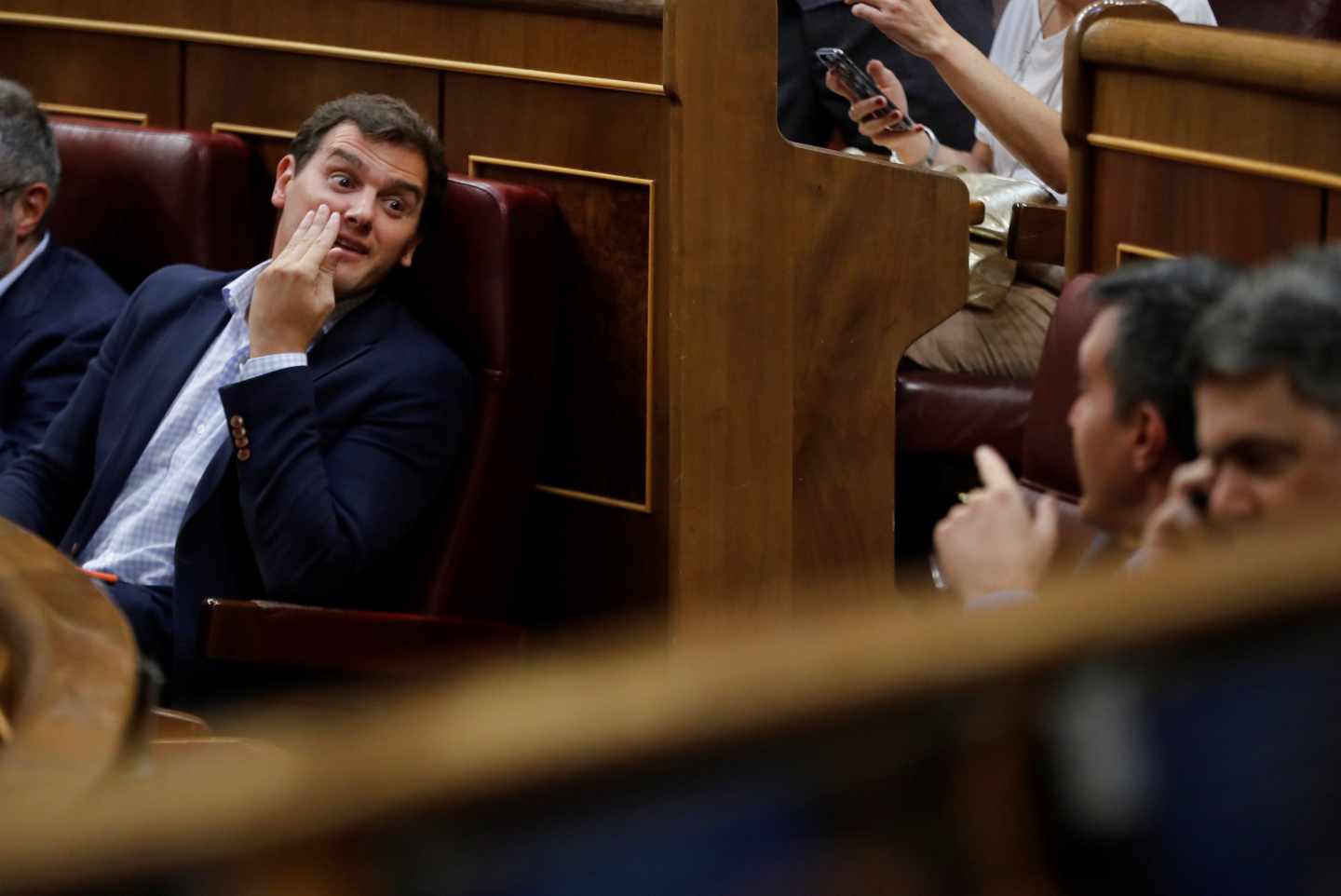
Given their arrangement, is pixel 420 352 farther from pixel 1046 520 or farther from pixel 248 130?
pixel 1046 520

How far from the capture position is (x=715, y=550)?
6.07 ft

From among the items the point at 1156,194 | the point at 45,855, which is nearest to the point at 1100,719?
the point at 45,855

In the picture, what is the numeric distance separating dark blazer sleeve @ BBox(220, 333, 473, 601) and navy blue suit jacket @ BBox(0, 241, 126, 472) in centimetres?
46

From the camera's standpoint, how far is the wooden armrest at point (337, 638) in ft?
5.37

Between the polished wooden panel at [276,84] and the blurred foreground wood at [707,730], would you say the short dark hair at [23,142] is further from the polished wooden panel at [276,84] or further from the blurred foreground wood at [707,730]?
the blurred foreground wood at [707,730]

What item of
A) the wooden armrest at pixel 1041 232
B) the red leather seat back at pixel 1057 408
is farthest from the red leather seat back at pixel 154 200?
the red leather seat back at pixel 1057 408

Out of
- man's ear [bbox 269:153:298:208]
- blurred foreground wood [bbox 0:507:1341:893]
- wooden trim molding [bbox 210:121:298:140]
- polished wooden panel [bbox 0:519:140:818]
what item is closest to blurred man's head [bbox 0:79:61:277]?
wooden trim molding [bbox 210:121:298:140]

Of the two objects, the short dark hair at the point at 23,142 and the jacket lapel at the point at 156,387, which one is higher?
the short dark hair at the point at 23,142

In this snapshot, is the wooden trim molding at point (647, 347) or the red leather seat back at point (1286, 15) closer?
the wooden trim molding at point (647, 347)

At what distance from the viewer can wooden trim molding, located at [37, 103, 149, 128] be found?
8.35 feet

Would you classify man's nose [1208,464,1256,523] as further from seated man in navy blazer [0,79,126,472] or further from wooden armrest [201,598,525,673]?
seated man in navy blazer [0,79,126,472]

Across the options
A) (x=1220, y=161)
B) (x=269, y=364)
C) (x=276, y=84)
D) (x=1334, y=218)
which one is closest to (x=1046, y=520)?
(x=1334, y=218)

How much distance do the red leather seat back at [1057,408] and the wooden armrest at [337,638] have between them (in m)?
0.95

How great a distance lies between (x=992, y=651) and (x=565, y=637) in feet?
6.52
